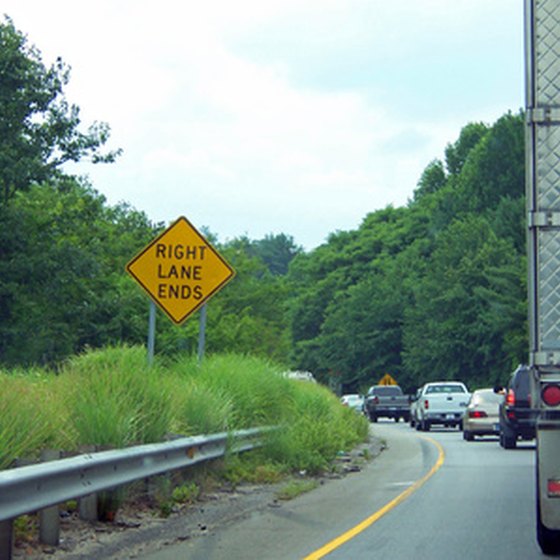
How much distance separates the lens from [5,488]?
29.2ft

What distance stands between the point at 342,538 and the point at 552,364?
3323mm

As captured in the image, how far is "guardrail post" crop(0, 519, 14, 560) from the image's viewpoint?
31.2ft

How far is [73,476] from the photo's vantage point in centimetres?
1045

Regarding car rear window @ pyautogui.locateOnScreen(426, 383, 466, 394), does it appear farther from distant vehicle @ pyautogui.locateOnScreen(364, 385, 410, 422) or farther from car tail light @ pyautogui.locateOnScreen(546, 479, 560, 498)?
car tail light @ pyautogui.locateOnScreen(546, 479, 560, 498)

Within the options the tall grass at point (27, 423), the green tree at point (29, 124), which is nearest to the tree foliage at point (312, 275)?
the green tree at point (29, 124)

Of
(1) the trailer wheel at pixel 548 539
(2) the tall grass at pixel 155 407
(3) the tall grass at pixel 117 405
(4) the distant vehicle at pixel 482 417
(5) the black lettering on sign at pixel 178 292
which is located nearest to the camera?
(1) the trailer wheel at pixel 548 539

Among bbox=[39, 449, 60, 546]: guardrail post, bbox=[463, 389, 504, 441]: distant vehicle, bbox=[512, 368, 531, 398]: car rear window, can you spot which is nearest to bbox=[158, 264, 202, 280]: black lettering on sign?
bbox=[512, 368, 531, 398]: car rear window

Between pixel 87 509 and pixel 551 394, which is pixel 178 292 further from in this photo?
pixel 551 394

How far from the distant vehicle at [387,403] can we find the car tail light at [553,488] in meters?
49.1

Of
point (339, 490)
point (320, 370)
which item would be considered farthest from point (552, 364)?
point (320, 370)

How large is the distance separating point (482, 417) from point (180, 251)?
579 inches

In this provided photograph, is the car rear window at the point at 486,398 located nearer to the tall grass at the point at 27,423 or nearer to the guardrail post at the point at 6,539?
the tall grass at the point at 27,423

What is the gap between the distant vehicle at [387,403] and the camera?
193ft

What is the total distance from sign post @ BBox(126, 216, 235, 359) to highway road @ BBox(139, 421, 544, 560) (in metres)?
3.52
